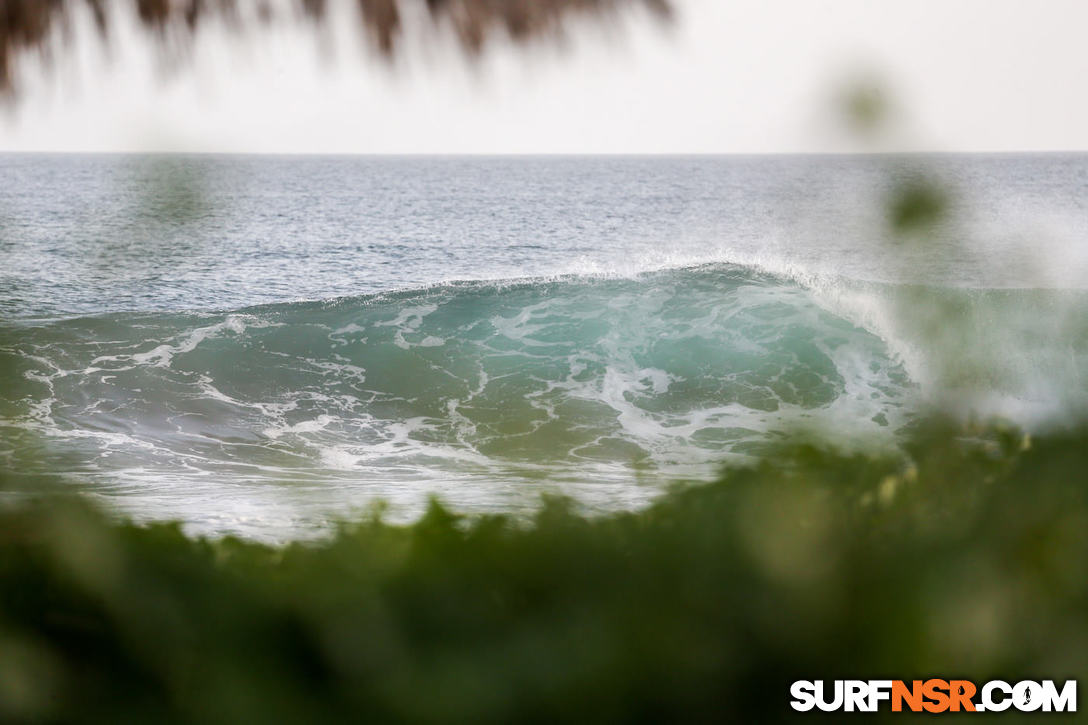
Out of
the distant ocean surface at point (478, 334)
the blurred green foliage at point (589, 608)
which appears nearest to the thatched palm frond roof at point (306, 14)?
the distant ocean surface at point (478, 334)

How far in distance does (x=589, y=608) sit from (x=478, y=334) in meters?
14.1

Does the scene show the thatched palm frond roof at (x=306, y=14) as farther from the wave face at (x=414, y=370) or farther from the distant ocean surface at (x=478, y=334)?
the wave face at (x=414, y=370)

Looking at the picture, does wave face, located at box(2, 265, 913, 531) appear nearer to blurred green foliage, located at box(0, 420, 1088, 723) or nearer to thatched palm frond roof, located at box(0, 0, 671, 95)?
thatched palm frond roof, located at box(0, 0, 671, 95)

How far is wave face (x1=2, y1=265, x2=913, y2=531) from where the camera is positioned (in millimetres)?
10086

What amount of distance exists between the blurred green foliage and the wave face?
7.15 m

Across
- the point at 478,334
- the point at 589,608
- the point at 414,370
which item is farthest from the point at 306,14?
the point at 478,334

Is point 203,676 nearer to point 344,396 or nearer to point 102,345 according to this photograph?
point 344,396

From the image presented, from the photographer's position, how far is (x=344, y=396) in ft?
40.8

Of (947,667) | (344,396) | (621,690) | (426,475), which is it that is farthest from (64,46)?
(344,396)

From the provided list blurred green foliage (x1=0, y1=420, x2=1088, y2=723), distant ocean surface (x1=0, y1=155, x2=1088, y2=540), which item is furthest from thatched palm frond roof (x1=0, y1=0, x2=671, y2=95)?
blurred green foliage (x1=0, y1=420, x2=1088, y2=723)

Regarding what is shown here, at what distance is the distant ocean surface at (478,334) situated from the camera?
66 centimetres

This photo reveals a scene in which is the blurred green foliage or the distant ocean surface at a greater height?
the distant ocean surface

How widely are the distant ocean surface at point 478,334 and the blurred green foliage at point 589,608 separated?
0.07 metres

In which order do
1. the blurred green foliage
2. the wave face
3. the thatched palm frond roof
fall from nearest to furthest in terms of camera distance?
the blurred green foliage
the thatched palm frond roof
the wave face
